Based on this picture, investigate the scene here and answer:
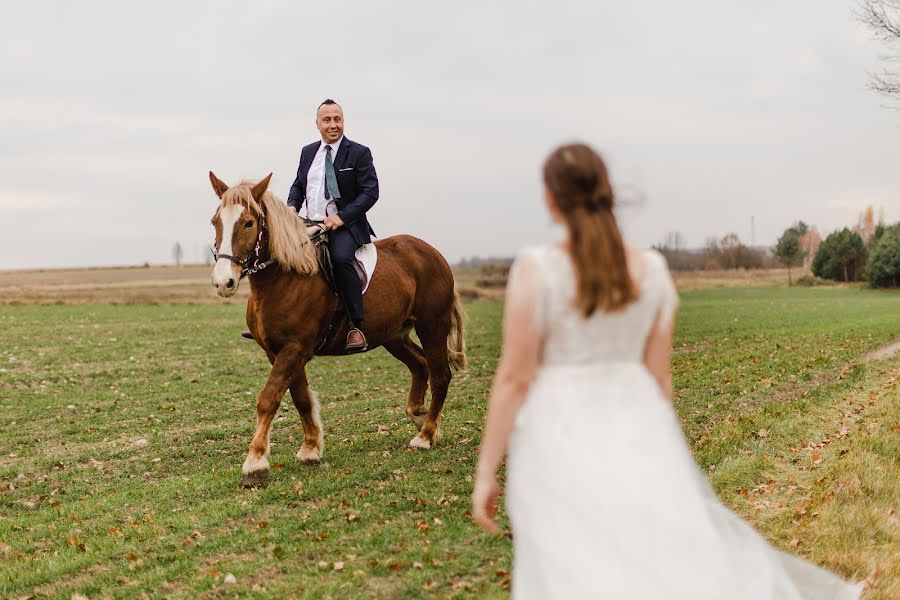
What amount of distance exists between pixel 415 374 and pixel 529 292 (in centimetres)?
767

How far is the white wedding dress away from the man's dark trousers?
19.5 ft

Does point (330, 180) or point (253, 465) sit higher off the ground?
point (330, 180)

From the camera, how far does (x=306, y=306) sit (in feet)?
28.9

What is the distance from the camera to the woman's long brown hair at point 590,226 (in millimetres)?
3040

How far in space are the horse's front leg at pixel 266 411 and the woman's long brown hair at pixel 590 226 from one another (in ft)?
19.2

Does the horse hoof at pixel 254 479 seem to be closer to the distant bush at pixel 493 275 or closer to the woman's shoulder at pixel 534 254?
the woman's shoulder at pixel 534 254

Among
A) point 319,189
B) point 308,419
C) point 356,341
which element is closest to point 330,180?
point 319,189

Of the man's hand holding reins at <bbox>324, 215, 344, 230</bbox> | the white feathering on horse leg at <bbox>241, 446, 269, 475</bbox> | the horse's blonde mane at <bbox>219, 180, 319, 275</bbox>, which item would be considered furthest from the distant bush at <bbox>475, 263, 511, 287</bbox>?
the white feathering on horse leg at <bbox>241, 446, 269, 475</bbox>

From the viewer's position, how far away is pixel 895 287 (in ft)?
211

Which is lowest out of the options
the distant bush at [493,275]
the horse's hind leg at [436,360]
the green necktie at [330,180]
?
the horse's hind leg at [436,360]

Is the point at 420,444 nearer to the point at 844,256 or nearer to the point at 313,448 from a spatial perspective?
the point at 313,448

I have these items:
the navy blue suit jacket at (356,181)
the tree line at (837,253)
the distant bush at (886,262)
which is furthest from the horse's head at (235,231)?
the tree line at (837,253)

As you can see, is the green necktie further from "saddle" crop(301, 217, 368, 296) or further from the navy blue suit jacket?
"saddle" crop(301, 217, 368, 296)

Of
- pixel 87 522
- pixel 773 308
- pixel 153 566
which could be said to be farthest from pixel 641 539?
pixel 773 308
